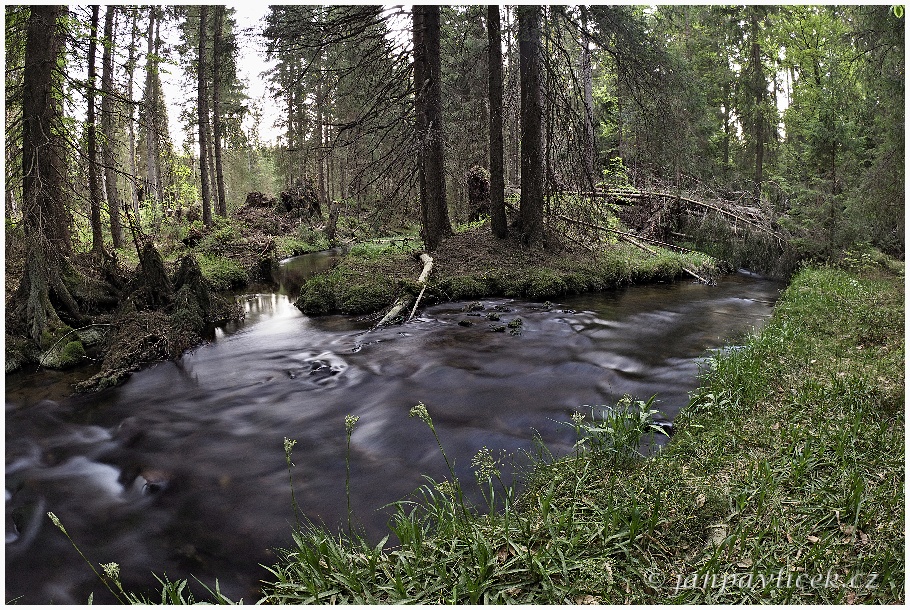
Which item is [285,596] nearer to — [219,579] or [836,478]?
[219,579]

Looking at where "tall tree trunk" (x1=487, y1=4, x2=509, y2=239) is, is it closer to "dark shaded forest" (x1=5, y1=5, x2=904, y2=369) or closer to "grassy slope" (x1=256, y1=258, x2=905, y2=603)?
"dark shaded forest" (x1=5, y1=5, x2=904, y2=369)

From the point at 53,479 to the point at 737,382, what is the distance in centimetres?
679

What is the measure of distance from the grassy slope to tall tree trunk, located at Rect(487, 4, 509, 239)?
1010cm

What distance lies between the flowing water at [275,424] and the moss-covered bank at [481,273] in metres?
1.04

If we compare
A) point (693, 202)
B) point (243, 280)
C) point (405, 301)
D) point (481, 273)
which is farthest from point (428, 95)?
point (693, 202)

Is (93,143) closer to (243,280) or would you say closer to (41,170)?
(41,170)

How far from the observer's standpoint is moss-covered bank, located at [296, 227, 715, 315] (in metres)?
11.4

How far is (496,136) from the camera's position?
14055mm

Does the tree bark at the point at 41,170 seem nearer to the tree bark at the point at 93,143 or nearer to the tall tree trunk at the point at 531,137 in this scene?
the tree bark at the point at 93,143

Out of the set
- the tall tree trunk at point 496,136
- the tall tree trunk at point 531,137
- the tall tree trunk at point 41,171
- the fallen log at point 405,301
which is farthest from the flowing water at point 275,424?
the tall tree trunk at point 496,136

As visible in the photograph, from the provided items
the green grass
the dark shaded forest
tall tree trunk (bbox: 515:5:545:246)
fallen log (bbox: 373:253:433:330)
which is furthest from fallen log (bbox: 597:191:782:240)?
the green grass

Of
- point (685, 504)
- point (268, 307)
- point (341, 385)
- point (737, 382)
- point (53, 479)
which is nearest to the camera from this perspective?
point (685, 504)

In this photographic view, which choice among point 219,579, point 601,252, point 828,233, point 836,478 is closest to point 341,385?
point 219,579

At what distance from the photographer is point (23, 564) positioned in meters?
3.85
